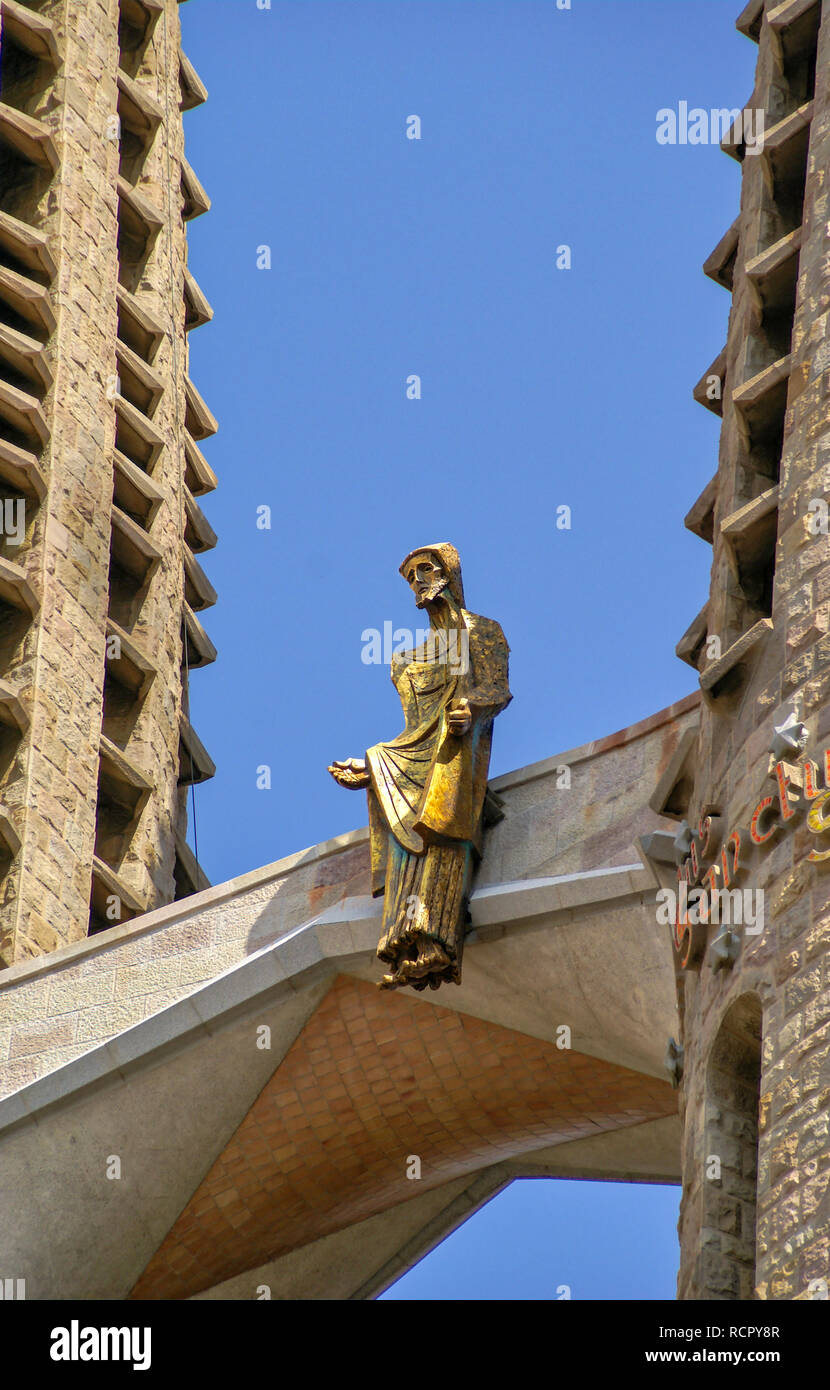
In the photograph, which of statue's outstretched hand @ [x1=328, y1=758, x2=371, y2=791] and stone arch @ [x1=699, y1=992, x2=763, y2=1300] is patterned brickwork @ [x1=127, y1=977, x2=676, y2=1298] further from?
stone arch @ [x1=699, y1=992, x2=763, y2=1300]

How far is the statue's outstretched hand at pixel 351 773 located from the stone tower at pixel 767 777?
2961 mm

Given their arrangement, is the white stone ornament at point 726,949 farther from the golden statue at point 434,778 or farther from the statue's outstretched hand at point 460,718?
the statue's outstretched hand at point 460,718

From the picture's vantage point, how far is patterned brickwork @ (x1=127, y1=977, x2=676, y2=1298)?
20844 millimetres

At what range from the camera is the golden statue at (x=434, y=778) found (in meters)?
19.8

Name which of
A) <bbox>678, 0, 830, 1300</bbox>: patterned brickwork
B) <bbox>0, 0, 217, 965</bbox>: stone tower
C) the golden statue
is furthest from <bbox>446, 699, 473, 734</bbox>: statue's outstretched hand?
<bbox>0, 0, 217, 965</bbox>: stone tower

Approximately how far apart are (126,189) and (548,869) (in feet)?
46.2

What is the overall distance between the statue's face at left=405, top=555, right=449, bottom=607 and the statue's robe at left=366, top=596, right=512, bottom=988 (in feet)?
0.37

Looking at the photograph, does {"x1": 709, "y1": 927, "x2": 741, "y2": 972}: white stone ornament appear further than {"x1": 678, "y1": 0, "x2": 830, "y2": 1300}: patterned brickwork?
Yes

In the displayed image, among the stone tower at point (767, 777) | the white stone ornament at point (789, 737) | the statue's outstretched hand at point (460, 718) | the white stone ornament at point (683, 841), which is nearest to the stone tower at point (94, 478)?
the statue's outstretched hand at point (460, 718)

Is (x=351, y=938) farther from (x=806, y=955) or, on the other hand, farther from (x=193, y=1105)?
(x=806, y=955)

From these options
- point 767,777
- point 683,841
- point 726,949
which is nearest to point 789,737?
point 767,777

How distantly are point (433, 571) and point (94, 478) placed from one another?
856cm

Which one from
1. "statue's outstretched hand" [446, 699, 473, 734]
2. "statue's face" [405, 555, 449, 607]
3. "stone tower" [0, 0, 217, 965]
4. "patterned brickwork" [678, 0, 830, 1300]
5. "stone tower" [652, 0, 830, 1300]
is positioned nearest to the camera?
"patterned brickwork" [678, 0, 830, 1300]

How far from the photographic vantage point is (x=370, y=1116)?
21250mm
